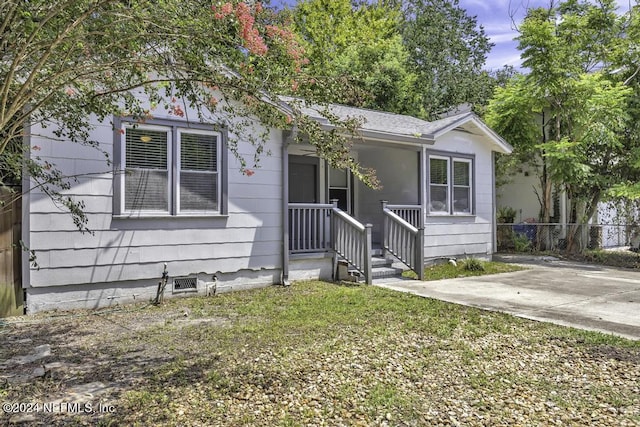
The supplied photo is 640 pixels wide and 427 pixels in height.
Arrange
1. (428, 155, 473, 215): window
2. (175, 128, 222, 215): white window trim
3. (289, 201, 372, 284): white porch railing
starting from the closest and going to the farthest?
(175, 128, 222, 215): white window trim
(289, 201, 372, 284): white porch railing
(428, 155, 473, 215): window

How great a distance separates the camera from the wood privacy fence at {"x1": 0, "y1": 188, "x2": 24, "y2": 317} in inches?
223

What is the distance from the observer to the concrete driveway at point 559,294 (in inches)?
223

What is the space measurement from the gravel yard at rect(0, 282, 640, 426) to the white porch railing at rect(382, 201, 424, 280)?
2.91 meters

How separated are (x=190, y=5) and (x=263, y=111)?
1.14 meters

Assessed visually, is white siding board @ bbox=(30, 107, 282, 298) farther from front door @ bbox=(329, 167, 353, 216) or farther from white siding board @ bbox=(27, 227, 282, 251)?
front door @ bbox=(329, 167, 353, 216)

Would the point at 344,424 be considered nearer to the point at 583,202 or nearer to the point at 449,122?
the point at 449,122

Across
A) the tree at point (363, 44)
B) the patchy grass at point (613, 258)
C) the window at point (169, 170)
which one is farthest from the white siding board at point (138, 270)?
the tree at point (363, 44)

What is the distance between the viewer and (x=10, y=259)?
580 cm

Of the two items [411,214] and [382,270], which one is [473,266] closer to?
[411,214]

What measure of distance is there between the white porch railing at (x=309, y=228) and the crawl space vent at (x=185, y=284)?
1900 millimetres

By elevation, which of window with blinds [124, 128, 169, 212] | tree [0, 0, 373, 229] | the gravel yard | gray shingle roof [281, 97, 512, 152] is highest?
gray shingle roof [281, 97, 512, 152]

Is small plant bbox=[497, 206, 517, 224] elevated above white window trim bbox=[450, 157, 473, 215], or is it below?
below

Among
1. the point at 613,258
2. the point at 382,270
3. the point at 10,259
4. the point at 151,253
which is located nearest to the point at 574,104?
the point at 613,258

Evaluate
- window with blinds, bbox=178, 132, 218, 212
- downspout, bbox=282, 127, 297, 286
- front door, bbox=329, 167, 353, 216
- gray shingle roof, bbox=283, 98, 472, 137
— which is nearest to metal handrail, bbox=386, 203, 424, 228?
gray shingle roof, bbox=283, 98, 472, 137
